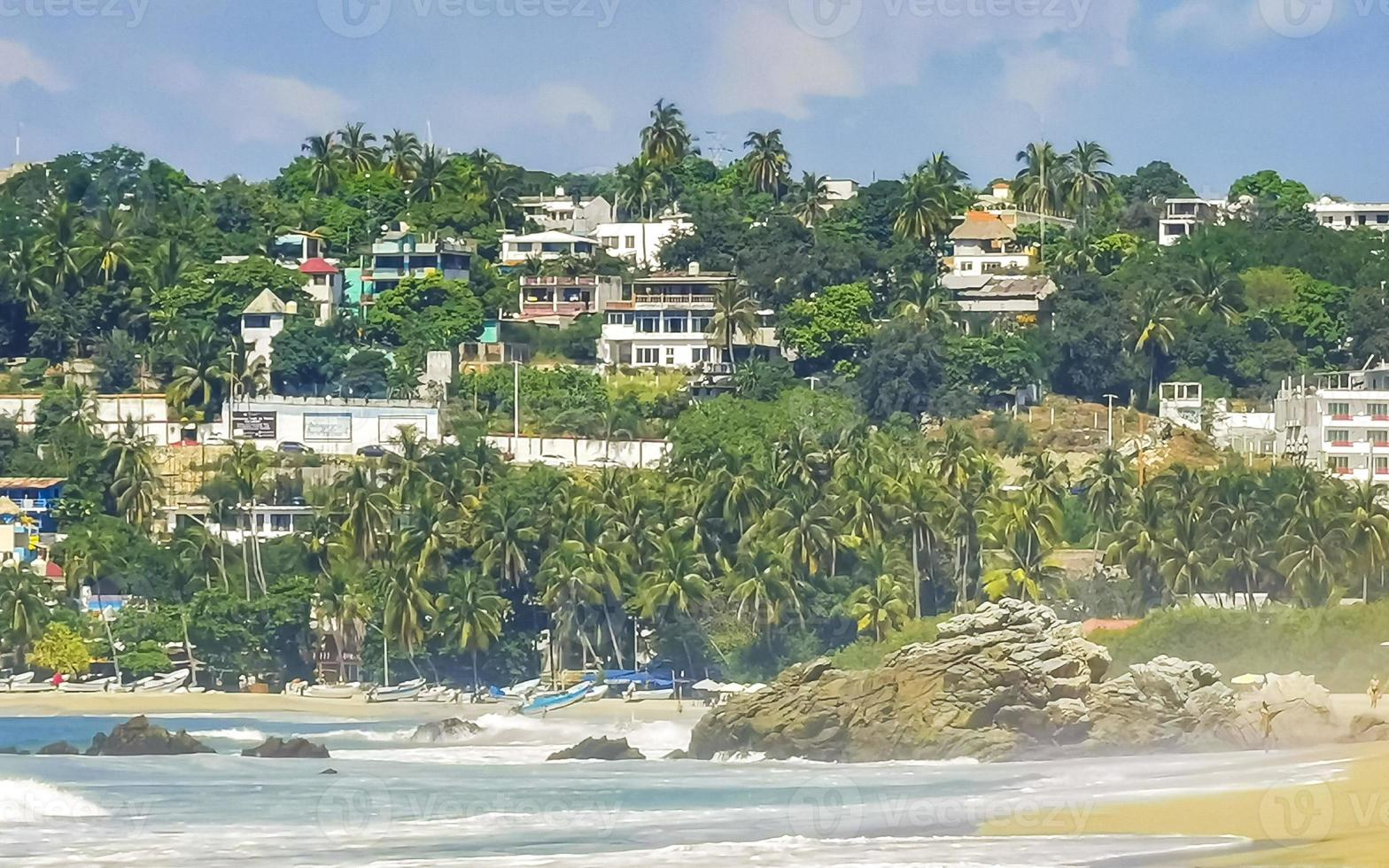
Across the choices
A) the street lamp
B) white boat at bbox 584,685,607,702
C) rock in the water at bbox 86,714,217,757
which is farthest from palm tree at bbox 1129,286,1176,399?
rock in the water at bbox 86,714,217,757

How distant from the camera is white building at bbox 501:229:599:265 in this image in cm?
7825

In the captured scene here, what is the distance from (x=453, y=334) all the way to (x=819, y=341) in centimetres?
→ 972

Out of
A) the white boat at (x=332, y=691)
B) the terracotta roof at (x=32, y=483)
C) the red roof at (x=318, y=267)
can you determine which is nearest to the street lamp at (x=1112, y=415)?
the white boat at (x=332, y=691)

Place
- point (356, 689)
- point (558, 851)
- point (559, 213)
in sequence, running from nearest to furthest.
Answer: point (558, 851)
point (356, 689)
point (559, 213)

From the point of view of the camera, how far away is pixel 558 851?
3444cm

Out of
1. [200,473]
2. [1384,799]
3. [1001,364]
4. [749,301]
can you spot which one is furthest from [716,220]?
[1384,799]

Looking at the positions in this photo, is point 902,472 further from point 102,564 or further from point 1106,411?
point 102,564

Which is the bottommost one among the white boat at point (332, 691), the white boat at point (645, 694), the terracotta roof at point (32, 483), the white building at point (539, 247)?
the white boat at point (332, 691)

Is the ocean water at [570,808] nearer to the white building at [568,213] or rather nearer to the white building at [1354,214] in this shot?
the white building at [568,213]

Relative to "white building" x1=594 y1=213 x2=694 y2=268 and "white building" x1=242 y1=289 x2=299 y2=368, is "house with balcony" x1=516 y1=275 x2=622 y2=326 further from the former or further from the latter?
"white building" x1=242 y1=289 x2=299 y2=368

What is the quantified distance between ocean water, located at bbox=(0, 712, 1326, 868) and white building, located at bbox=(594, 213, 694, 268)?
3241 cm

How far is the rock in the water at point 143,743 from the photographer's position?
47.8 metres

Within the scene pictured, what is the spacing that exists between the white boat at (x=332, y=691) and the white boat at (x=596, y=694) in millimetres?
5068

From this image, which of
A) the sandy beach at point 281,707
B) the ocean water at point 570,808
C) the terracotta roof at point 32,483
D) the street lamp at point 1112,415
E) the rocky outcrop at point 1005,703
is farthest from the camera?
the street lamp at point 1112,415
